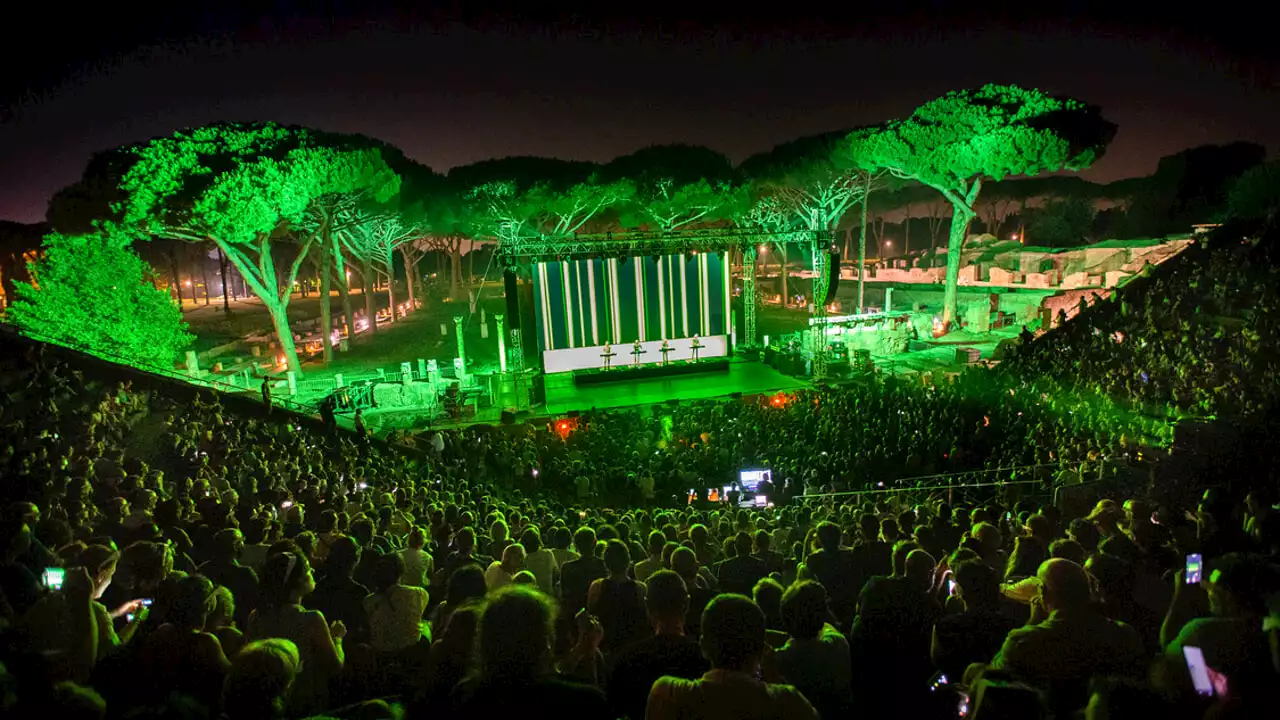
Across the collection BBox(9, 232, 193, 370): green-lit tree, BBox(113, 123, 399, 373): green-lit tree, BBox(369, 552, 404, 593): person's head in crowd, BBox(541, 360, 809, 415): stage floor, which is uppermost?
BBox(113, 123, 399, 373): green-lit tree

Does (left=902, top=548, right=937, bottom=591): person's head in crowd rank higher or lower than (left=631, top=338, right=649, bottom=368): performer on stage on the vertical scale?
higher

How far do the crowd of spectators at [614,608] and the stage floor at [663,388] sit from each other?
25.3 ft

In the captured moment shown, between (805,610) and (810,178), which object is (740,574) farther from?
(810,178)

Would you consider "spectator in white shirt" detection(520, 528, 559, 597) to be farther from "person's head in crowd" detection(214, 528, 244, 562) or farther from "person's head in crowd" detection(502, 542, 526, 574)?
"person's head in crowd" detection(214, 528, 244, 562)

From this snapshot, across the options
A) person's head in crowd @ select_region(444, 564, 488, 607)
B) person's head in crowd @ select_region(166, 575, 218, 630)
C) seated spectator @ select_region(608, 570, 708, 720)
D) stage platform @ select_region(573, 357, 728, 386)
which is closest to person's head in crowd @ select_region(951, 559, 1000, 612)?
seated spectator @ select_region(608, 570, 708, 720)

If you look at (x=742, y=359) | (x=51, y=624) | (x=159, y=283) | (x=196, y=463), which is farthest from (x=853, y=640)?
(x=159, y=283)

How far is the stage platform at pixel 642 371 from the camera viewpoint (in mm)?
17875

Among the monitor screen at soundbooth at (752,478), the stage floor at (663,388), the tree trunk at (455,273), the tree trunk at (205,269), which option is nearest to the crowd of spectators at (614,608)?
the monitor screen at soundbooth at (752,478)

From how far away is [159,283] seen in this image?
19.3 metres

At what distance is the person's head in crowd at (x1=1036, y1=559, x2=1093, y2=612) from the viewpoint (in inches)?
94.0

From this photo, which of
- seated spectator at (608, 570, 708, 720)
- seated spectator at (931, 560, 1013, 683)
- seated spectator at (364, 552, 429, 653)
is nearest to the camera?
seated spectator at (608, 570, 708, 720)

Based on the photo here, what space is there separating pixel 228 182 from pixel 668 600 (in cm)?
1720

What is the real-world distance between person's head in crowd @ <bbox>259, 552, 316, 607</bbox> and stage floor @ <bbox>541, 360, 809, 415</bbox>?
37.4 ft

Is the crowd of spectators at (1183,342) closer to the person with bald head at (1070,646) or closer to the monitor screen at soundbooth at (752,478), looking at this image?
the monitor screen at soundbooth at (752,478)
